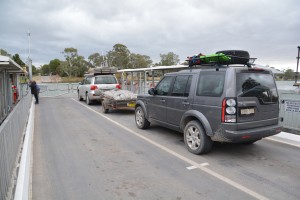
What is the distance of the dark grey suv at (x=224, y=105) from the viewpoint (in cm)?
458

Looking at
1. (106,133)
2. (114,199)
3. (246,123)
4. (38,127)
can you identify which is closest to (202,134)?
(246,123)

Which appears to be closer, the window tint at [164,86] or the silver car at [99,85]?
the window tint at [164,86]

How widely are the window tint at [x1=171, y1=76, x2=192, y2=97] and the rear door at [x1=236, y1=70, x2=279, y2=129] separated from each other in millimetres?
1301

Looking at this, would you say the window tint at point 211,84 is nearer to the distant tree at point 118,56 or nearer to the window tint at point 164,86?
the window tint at point 164,86

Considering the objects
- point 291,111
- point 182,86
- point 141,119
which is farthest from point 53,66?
point 291,111

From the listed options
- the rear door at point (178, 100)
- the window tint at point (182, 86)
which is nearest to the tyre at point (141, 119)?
the rear door at point (178, 100)

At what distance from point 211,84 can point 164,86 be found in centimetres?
182

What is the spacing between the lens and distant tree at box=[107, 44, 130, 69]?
7212cm

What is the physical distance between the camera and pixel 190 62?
6105 millimetres

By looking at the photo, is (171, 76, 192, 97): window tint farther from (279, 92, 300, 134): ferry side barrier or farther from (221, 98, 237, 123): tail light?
(279, 92, 300, 134): ferry side barrier

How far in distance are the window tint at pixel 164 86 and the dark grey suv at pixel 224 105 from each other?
35cm

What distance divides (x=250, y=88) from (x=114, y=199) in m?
3.34

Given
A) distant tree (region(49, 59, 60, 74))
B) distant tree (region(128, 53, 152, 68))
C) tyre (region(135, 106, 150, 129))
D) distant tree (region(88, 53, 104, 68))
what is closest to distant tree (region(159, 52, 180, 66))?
distant tree (region(128, 53, 152, 68))

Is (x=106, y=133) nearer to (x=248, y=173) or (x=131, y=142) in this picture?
(x=131, y=142)
